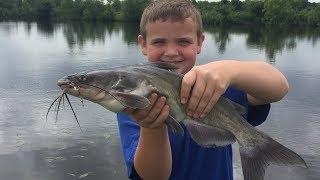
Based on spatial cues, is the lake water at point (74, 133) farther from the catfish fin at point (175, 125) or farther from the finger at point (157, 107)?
the finger at point (157, 107)

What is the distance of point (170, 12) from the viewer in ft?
11.7

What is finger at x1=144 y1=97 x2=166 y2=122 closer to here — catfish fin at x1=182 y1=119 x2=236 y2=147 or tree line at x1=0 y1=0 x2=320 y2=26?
catfish fin at x1=182 y1=119 x2=236 y2=147

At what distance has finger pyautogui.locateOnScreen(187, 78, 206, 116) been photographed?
2.65 meters

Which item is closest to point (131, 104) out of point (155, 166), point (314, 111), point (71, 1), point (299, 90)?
point (155, 166)

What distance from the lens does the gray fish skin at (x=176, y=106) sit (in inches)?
101

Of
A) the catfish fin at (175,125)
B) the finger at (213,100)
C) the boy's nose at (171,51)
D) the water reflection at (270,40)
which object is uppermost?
the boy's nose at (171,51)

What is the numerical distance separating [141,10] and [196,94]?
104 meters

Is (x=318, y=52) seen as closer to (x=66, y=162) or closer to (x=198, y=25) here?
(x=66, y=162)

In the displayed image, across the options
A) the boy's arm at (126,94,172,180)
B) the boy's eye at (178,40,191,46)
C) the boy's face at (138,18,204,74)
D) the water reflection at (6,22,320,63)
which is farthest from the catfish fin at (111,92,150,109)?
the water reflection at (6,22,320,63)

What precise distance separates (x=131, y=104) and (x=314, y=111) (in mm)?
15817

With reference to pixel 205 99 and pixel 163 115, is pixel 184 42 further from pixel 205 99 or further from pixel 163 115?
pixel 163 115

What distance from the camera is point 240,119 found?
114 inches

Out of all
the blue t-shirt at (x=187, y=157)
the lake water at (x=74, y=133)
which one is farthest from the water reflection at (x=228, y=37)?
the blue t-shirt at (x=187, y=157)

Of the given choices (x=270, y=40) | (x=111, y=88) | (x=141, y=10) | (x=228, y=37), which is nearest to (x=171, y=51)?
(x=111, y=88)
